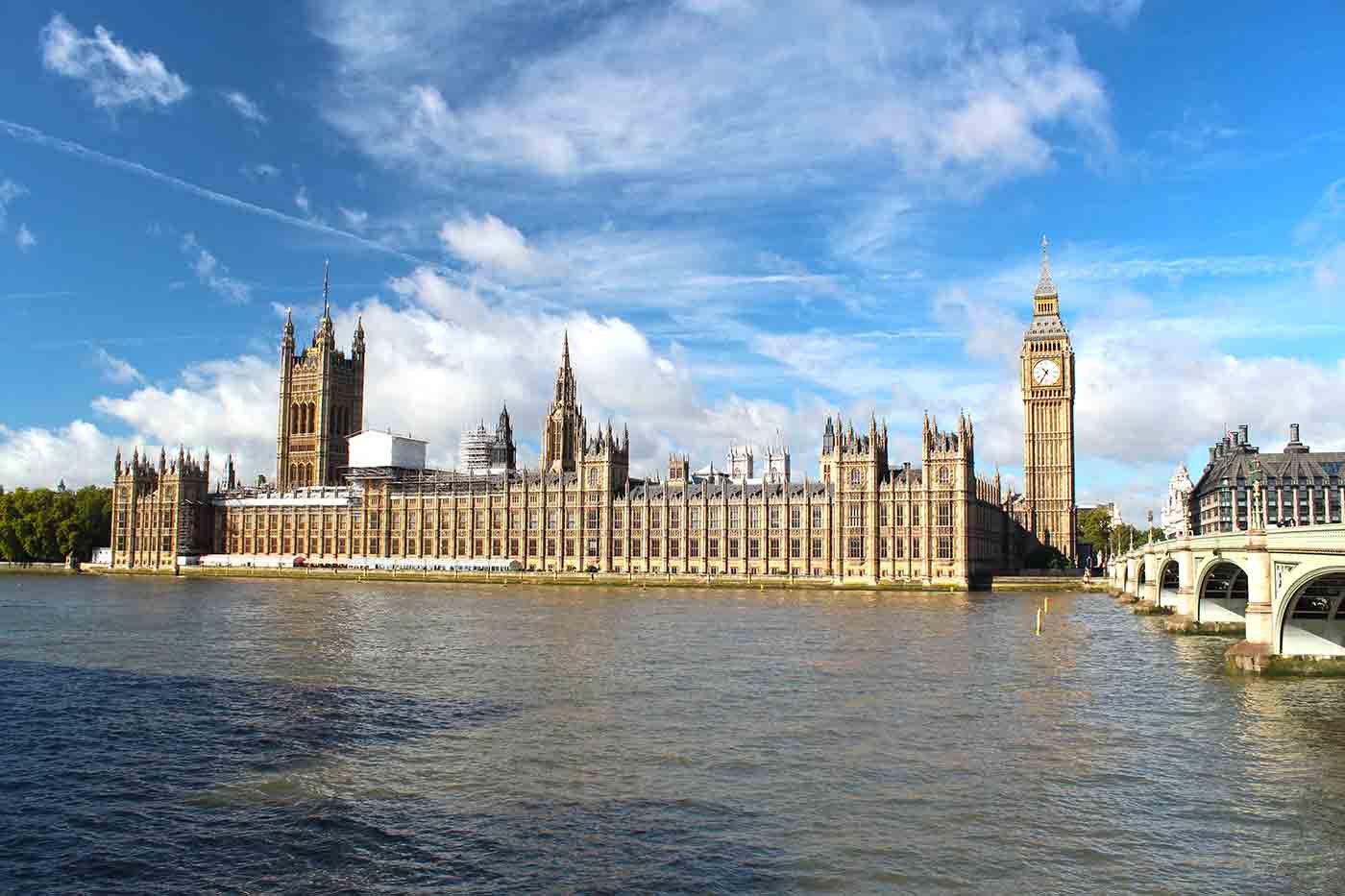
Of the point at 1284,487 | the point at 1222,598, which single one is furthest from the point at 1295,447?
the point at 1222,598

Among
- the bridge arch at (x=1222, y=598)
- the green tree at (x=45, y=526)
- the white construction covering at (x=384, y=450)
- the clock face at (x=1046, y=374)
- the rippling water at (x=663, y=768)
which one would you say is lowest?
the rippling water at (x=663, y=768)

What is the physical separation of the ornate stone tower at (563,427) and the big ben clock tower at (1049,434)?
222 ft

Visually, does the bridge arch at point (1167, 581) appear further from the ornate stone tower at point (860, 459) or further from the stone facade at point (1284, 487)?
the stone facade at point (1284, 487)

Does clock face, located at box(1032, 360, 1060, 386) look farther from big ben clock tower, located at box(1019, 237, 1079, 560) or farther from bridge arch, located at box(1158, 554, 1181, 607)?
bridge arch, located at box(1158, 554, 1181, 607)

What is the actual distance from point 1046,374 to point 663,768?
138 m

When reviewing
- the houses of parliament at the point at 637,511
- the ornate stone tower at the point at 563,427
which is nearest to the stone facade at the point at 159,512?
the houses of parliament at the point at 637,511

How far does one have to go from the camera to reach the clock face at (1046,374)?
156625mm

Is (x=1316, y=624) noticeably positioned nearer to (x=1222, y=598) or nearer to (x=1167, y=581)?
(x=1222, y=598)

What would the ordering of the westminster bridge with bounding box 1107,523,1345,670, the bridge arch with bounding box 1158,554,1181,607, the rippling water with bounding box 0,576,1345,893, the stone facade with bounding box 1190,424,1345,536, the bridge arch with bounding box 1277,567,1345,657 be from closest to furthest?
the rippling water with bounding box 0,576,1345,893 → the westminster bridge with bounding box 1107,523,1345,670 → the bridge arch with bounding box 1277,567,1345,657 → the bridge arch with bounding box 1158,554,1181,607 → the stone facade with bounding box 1190,424,1345,536

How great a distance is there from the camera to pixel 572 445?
178750 mm

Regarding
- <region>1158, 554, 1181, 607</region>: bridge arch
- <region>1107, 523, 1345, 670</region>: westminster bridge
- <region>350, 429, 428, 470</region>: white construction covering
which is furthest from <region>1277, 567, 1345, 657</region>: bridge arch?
<region>350, 429, 428, 470</region>: white construction covering

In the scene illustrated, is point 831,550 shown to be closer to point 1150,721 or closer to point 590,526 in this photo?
point 590,526

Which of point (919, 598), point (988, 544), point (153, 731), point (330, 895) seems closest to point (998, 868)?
point (330, 895)

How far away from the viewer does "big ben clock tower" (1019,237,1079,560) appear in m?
153
